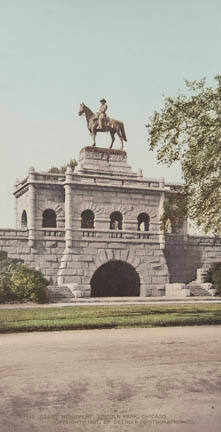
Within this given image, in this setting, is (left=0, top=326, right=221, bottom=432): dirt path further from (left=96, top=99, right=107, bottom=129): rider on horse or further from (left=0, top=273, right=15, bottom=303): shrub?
(left=96, top=99, right=107, bottom=129): rider on horse

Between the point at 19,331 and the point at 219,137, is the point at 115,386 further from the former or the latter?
the point at 219,137

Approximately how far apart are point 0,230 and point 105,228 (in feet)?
23.7

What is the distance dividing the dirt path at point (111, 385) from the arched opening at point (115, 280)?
26.1 m

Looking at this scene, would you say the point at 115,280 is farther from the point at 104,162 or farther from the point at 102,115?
the point at 102,115

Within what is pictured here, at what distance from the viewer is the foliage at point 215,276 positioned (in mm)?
36328

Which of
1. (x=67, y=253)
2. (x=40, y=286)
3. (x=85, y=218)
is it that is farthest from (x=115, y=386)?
(x=85, y=218)

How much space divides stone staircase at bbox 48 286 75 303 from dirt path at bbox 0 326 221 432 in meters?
18.5

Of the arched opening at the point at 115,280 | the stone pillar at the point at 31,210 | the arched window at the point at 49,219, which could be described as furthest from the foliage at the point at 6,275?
the arched opening at the point at 115,280

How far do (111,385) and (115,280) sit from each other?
1261 inches

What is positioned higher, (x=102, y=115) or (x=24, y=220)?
(x=102, y=115)

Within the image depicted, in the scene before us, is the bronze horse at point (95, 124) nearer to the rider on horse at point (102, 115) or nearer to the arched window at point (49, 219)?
the rider on horse at point (102, 115)

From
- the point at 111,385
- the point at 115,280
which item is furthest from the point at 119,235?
the point at 111,385

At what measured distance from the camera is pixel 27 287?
30016 millimetres

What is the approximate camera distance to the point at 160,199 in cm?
3962
